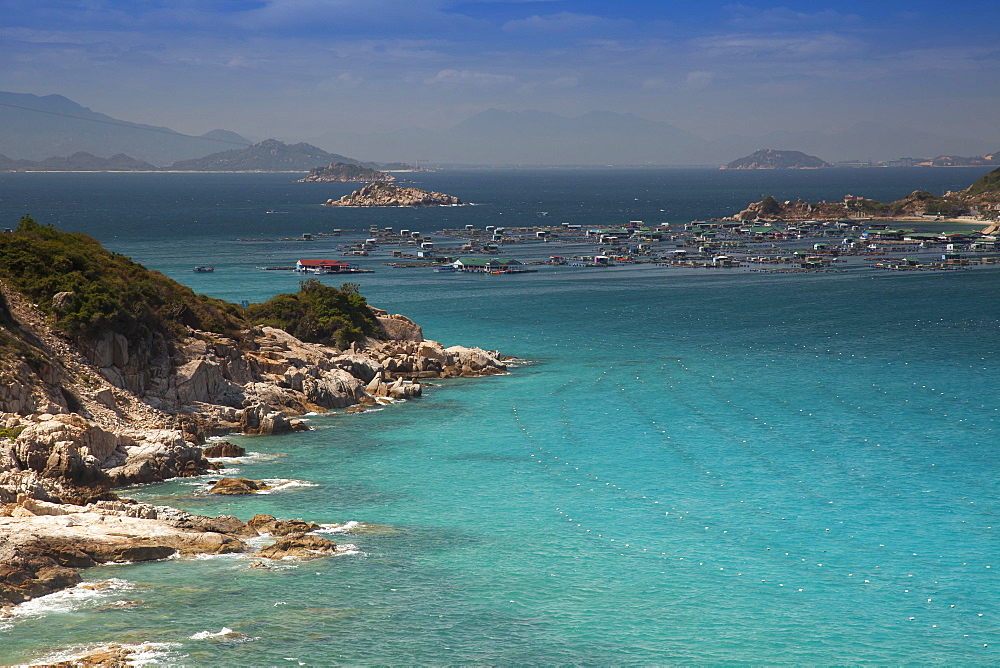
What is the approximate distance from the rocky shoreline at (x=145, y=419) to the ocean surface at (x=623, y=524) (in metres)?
1.17

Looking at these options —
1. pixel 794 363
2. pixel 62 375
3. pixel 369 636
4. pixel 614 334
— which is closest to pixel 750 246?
pixel 614 334

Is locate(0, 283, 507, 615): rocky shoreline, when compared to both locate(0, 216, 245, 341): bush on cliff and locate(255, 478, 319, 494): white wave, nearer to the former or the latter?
locate(0, 216, 245, 341): bush on cliff

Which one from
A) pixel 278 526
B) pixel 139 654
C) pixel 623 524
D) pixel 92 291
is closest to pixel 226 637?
pixel 139 654

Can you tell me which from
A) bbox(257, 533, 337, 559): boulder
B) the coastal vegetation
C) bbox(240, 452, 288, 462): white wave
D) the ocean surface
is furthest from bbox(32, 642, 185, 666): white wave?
the coastal vegetation

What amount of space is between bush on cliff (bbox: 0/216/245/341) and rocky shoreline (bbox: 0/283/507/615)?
94 centimetres

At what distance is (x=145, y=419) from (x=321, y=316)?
2256 cm

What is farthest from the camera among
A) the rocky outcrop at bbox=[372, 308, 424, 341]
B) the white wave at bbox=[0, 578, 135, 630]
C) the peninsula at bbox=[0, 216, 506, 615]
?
the rocky outcrop at bbox=[372, 308, 424, 341]

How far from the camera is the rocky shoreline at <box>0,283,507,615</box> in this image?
3159cm

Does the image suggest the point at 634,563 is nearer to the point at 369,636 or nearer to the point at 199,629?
the point at 369,636

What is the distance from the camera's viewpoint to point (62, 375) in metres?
45.7

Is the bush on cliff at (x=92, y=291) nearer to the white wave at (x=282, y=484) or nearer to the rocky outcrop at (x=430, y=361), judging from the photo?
the rocky outcrop at (x=430, y=361)

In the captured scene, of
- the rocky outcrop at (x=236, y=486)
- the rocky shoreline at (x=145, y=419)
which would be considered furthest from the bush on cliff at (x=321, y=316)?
the rocky outcrop at (x=236, y=486)

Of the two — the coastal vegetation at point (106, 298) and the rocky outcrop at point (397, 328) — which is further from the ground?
the coastal vegetation at point (106, 298)

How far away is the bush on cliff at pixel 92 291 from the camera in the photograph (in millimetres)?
49781
